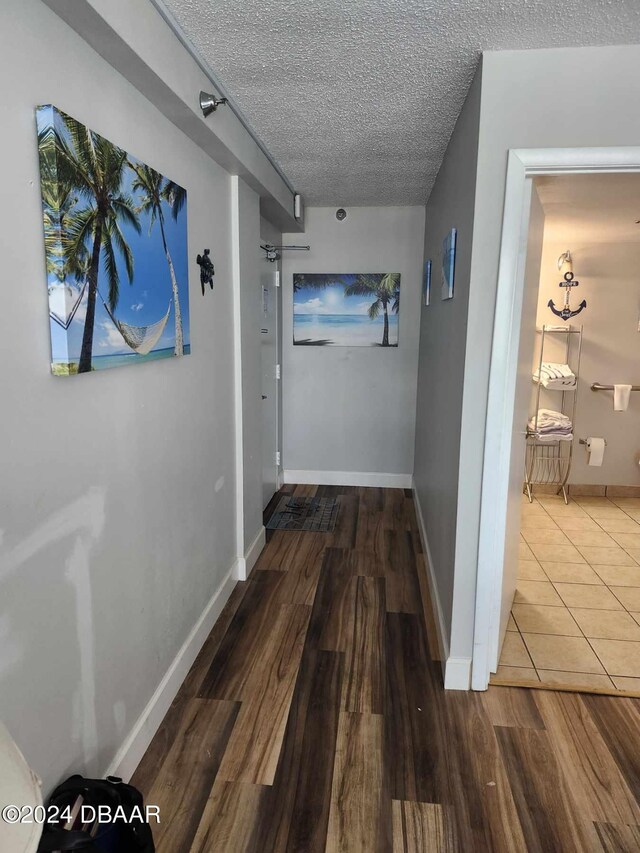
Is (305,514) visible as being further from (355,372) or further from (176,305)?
(176,305)

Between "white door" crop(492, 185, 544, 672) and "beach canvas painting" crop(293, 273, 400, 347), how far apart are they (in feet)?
7.25

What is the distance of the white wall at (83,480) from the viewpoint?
3.84 feet

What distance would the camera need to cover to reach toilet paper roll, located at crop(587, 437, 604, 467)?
4.53m

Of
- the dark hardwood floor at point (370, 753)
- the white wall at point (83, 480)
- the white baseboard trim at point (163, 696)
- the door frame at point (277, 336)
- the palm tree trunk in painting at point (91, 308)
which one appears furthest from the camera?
the door frame at point (277, 336)

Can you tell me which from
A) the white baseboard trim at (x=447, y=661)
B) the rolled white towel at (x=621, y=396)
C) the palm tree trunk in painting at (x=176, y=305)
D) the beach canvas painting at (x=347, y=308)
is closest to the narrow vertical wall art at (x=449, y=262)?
the palm tree trunk in painting at (x=176, y=305)

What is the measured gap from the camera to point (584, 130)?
1.79 meters

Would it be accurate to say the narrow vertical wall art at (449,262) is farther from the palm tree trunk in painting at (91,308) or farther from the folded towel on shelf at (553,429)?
the folded towel on shelf at (553,429)

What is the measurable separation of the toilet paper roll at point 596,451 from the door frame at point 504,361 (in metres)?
2.86

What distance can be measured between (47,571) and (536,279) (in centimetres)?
207

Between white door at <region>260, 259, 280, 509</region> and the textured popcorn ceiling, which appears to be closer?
the textured popcorn ceiling

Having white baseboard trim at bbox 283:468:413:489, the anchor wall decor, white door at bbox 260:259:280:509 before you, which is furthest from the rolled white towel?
white door at bbox 260:259:280:509

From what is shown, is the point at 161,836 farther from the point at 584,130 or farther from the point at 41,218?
the point at 584,130

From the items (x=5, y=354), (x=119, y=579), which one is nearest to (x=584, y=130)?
(x=5, y=354)

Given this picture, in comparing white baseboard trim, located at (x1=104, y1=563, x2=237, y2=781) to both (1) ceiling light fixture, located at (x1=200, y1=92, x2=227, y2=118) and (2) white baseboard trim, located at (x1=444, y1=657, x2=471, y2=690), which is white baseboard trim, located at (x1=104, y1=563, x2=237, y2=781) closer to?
(2) white baseboard trim, located at (x1=444, y1=657, x2=471, y2=690)
